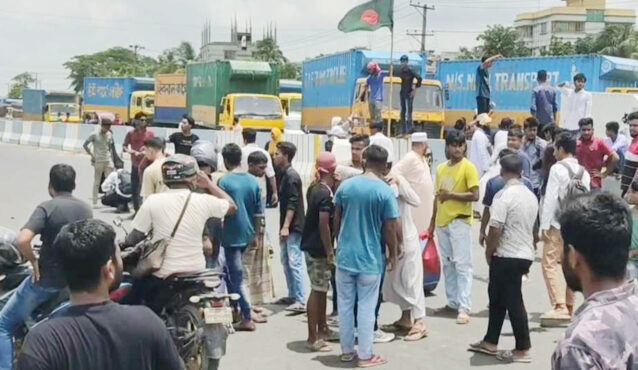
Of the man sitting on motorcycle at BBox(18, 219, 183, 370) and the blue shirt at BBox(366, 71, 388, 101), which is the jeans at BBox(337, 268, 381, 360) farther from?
the blue shirt at BBox(366, 71, 388, 101)

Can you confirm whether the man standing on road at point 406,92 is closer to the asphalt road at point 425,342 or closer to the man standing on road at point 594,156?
the man standing on road at point 594,156

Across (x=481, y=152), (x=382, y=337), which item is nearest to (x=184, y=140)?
(x=481, y=152)

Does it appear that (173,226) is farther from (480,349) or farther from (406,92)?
(406,92)

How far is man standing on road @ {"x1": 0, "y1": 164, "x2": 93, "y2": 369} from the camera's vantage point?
19.0ft

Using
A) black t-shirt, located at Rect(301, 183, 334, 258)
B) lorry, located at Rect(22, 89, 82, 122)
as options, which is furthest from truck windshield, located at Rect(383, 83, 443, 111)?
lorry, located at Rect(22, 89, 82, 122)

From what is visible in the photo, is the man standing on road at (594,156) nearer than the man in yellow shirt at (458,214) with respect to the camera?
No

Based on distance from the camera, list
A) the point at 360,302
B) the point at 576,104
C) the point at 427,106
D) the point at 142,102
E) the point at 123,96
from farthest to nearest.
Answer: the point at 123,96, the point at 142,102, the point at 427,106, the point at 576,104, the point at 360,302

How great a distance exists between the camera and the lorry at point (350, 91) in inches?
944

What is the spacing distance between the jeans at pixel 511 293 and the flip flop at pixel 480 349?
232 millimetres

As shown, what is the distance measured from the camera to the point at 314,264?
765 centimetres

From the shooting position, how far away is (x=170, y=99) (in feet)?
145

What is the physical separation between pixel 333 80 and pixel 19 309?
2616cm

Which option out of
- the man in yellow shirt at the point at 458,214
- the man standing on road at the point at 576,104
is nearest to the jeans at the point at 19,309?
the man in yellow shirt at the point at 458,214

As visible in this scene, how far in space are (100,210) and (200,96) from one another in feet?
74.4
